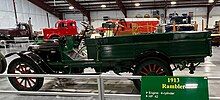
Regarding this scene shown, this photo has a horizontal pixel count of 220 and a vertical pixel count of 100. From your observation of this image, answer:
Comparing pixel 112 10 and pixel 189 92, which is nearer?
pixel 189 92

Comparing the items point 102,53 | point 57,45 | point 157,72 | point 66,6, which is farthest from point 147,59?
point 66,6

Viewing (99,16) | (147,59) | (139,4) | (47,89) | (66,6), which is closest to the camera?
(147,59)

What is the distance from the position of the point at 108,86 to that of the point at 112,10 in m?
19.9

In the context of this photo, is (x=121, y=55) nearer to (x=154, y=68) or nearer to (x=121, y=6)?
(x=154, y=68)

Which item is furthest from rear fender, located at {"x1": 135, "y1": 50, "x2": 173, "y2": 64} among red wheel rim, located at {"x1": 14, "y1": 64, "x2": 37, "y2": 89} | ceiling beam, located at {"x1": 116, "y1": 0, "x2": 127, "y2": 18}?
ceiling beam, located at {"x1": 116, "y1": 0, "x2": 127, "y2": 18}

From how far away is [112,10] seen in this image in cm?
2495

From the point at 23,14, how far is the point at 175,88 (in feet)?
71.6

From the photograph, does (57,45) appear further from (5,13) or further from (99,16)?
(99,16)

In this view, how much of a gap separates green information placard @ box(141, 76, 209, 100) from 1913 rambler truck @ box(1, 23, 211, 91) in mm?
2092

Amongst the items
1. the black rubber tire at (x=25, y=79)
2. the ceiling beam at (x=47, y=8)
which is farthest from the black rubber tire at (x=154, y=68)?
the ceiling beam at (x=47, y=8)

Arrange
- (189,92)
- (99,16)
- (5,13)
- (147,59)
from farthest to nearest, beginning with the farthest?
(99,16), (5,13), (147,59), (189,92)

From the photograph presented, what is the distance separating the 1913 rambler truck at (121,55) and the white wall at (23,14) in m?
15.5

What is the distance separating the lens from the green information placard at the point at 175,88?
2588mm

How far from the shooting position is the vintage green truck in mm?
4688
